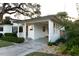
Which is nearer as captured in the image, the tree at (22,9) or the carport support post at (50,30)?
the carport support post at (50,30)

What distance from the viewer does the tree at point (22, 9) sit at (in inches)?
116

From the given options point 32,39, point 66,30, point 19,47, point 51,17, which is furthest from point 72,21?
point 19,47

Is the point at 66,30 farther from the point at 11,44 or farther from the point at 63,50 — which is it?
the point at 11,44

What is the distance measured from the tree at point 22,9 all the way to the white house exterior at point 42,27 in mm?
150

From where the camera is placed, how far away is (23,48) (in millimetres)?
2832

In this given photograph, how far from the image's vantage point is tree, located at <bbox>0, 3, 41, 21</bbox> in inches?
116

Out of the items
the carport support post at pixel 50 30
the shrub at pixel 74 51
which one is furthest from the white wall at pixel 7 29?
the shrub at pixel 74 51

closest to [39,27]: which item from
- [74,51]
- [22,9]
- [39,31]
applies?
[39,31]

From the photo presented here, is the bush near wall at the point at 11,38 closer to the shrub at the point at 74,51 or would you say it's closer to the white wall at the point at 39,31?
the white wall at the point at 39,31

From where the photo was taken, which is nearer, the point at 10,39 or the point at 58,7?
the point at 10,39

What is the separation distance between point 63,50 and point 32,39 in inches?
22.2

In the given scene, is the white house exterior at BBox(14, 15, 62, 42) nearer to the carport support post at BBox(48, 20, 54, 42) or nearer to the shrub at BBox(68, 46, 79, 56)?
the carport support post at BBox(48, 20, 54, 42)

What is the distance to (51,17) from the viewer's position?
9.38 ft

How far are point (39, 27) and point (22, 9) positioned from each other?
1.48 feet
